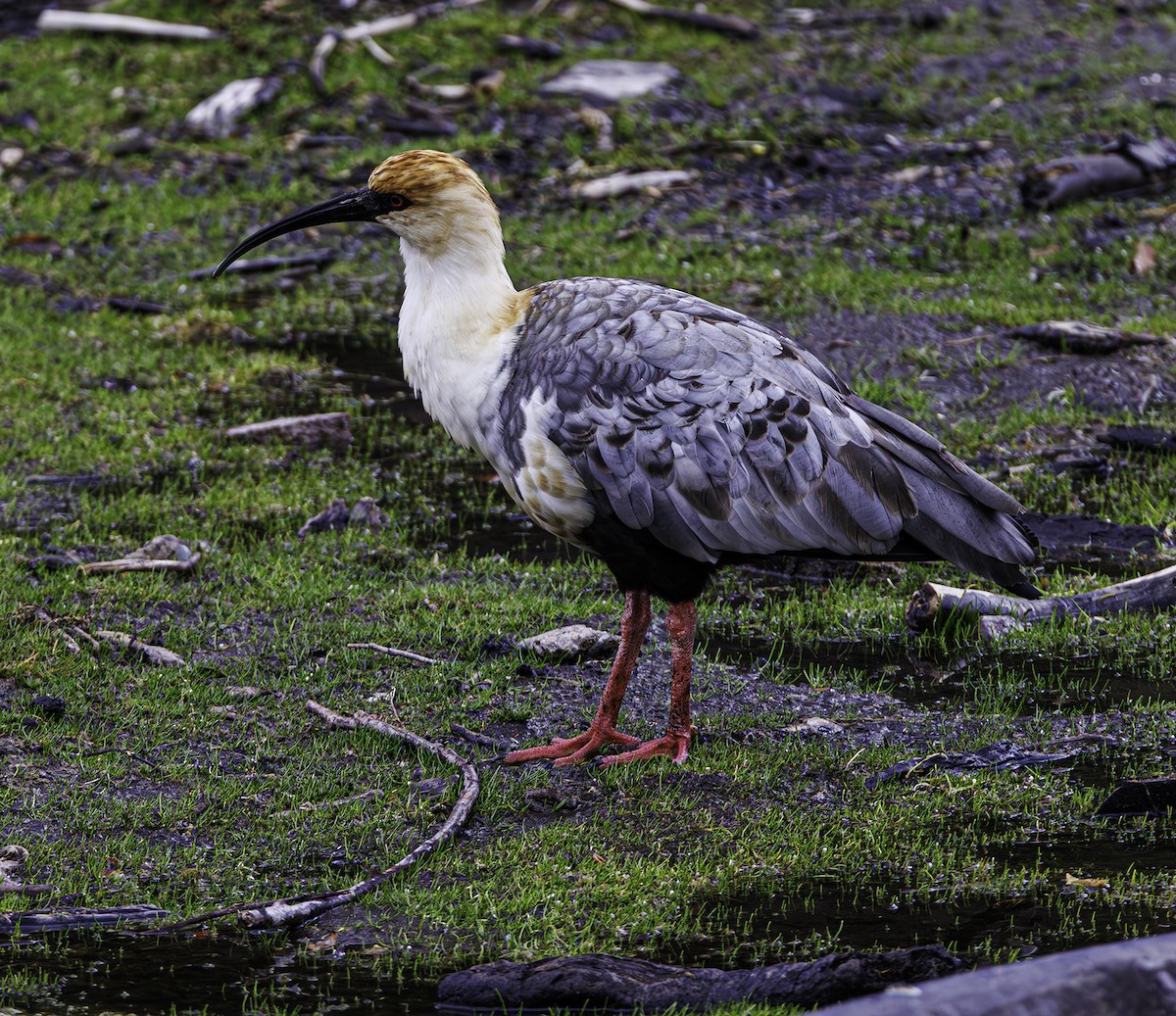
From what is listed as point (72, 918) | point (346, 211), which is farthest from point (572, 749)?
point (346, 211)

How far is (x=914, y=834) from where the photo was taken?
525cm

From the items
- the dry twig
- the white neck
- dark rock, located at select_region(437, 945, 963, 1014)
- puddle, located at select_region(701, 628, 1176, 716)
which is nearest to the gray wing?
the white neck

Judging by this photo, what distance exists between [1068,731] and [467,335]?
296 cm

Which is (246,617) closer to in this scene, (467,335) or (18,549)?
(18,549)

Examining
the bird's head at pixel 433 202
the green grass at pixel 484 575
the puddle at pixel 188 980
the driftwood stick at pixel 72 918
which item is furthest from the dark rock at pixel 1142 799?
the driftwood stick at pixel 72 918

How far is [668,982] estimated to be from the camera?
4141 mm

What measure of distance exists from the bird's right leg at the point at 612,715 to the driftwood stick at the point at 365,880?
30 cm

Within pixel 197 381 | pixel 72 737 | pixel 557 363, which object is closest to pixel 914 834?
pixel 557 363

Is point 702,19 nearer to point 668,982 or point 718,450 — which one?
point 718,450

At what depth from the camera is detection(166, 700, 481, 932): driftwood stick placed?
463 centimetres

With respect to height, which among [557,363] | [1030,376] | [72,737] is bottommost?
[1030,376]

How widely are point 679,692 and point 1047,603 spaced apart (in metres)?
2.18

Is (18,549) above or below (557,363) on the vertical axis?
below

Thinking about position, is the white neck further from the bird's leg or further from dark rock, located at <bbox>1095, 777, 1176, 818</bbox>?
dark rock, located at <bbox>1095, 777, 1176, 818</bbox>
